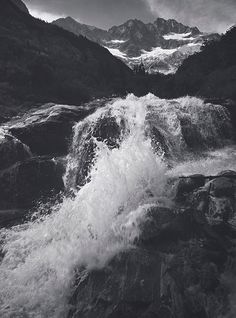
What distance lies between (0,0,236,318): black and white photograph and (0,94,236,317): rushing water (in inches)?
2.0

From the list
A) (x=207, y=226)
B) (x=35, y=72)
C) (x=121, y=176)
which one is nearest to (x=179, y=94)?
(x=35, y=72)

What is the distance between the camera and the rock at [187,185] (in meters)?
13.3

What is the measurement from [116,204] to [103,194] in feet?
3.13

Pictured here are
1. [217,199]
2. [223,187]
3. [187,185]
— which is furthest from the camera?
[187,185]

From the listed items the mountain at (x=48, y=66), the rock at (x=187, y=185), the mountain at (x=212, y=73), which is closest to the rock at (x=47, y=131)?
the mountain at (x=48, y=66)

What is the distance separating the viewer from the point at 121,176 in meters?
14.5

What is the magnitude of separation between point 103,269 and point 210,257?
3097 millimetres

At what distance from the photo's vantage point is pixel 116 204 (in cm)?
1321

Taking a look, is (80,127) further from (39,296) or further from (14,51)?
(14,51)

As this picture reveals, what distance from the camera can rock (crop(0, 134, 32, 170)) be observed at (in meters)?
20.3

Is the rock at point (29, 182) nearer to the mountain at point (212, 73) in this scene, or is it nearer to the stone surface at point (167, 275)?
the stone surface at point (167, 275)

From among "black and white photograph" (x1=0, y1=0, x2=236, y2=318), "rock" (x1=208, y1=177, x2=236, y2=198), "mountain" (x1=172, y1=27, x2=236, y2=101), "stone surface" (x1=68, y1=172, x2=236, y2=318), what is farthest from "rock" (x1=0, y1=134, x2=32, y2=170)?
"mountain" (x1=172, y1=27, x2=236, y2=101)

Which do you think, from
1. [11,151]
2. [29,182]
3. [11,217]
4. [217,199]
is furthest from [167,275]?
[11,151]

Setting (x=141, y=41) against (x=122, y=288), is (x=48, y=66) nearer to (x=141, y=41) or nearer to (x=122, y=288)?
(x=122, y=288)
